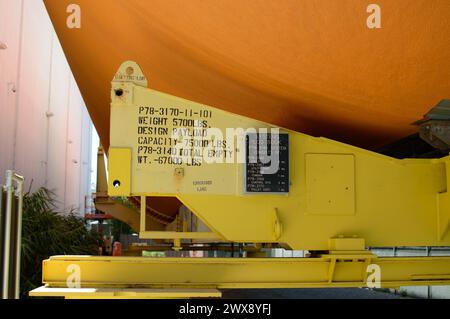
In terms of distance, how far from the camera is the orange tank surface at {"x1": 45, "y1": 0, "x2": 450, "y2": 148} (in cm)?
359

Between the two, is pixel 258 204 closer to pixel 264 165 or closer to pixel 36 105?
pixel 264 165

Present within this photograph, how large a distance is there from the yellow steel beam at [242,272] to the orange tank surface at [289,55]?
1.36 m

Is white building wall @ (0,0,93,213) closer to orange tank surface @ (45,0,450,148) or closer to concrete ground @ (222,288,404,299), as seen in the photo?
orange tank surface @ (45,0,450,148)

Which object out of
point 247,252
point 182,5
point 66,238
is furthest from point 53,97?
point 182,5

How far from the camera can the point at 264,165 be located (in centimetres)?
377

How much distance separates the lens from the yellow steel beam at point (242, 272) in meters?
3.63

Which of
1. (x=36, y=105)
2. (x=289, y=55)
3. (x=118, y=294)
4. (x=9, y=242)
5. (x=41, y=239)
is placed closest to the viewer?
(x=9, y=242)

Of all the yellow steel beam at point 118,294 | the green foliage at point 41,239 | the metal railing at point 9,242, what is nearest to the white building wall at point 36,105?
the green foliage at point 41,239

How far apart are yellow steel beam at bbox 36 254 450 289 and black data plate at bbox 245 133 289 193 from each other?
1.84ft

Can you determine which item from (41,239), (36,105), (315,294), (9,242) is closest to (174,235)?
(9,242)

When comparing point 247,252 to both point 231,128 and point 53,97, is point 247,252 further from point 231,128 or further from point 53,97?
point 53,97

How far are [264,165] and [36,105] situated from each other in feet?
28.2

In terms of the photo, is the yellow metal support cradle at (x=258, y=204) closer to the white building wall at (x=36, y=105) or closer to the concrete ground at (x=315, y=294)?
the concrete ground at (x=315, y=294)

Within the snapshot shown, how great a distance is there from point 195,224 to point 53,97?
8701 mm
